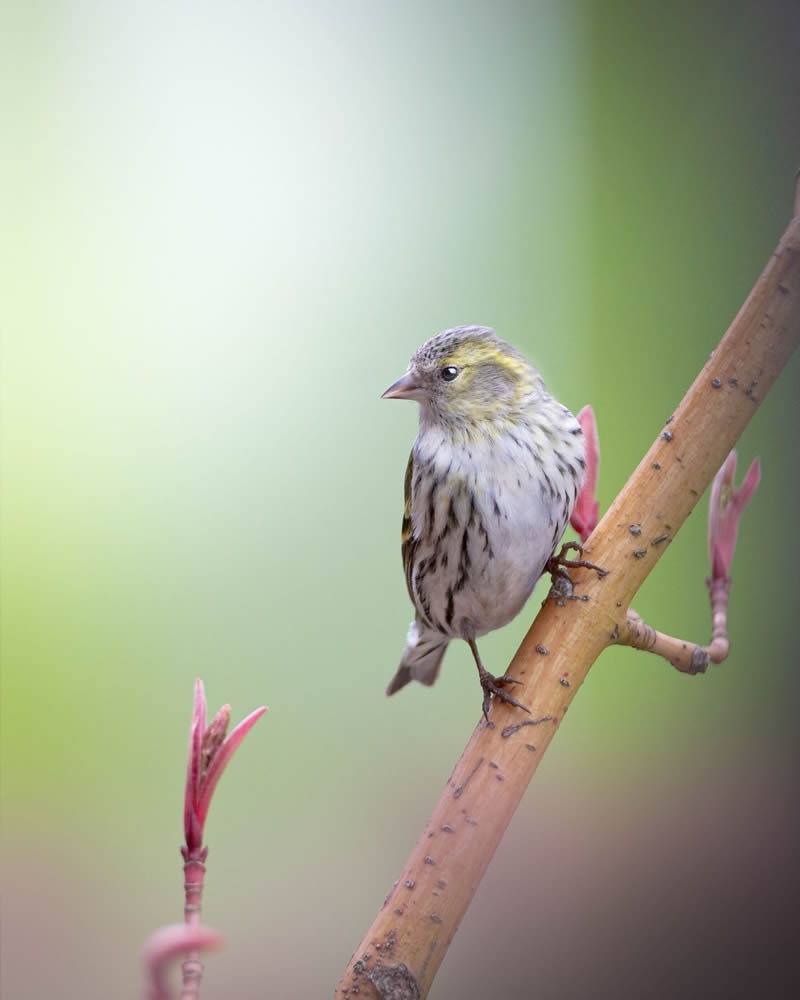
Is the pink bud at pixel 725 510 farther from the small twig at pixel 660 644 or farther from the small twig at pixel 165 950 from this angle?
the small twig at pixel 165 950

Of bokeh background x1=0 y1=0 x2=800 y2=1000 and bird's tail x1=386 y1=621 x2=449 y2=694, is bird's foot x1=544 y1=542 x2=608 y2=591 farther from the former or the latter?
bokeh background x1=0 y1=0 x2=800 y2=1000

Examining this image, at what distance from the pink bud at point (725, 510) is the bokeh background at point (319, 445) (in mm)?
414

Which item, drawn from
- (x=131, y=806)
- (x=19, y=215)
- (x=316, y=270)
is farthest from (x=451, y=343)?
(x=131, y=806)

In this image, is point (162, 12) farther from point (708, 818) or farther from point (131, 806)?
point (708, 818)

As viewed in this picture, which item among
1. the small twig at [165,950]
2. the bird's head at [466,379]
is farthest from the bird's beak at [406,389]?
the small twig at [165,950]

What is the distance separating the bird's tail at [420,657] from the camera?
750 millimetres

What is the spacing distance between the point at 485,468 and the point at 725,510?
0.16 meters

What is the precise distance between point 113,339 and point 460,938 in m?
0.80

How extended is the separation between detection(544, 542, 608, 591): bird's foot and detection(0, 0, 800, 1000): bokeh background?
0.46 meters

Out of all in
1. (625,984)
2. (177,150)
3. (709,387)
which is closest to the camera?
(709,387)

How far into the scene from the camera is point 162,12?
106 centimetres

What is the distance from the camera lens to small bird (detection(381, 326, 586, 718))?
2.03 feet

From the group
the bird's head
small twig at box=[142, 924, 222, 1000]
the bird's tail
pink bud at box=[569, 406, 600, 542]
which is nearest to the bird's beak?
the bird's head

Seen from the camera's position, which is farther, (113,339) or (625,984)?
(113,339)
